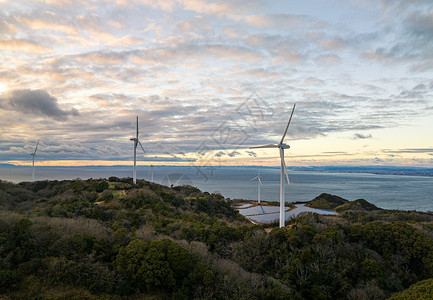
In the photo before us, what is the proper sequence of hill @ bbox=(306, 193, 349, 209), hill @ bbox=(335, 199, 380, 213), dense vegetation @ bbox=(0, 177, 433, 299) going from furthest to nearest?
hill @ bbox=(306, 193, 349, 209), hill @ bbox=(335, 199, 380, 213), dense vegetation @ bbox=(0, 177, 433, 299)

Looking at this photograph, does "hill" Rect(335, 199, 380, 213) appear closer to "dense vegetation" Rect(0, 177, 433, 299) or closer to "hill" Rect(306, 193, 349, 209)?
"hill" Rect(306, 193, 349, 209)

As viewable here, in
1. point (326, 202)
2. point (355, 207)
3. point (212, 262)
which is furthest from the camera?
point (326, 202)

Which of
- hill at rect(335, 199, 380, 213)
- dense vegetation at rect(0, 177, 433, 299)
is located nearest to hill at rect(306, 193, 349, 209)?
hill at rect(335, 199, 380, 213)

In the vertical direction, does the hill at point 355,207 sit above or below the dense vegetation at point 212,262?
below

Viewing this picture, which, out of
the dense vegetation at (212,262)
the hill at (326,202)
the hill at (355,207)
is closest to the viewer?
the dense vegetation at (212,262)

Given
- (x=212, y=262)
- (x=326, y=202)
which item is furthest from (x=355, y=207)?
(x=212, y=262)

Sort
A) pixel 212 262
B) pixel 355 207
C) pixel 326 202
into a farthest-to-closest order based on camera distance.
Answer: pixel 326 202
pixel 355 207
pixel 212 262

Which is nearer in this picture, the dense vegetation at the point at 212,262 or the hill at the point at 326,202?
the dense vegetation at the point at 212,262

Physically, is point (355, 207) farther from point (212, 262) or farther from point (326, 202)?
point (212, 262)

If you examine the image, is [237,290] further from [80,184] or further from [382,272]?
→ [80,184]

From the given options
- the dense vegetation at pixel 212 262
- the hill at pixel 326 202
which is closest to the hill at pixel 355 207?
the hill at pixel 326 202

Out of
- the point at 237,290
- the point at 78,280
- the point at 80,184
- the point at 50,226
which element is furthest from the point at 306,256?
the point at 80,184

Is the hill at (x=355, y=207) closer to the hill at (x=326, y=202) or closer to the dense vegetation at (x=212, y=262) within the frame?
the hill at (x=326, y=202)
